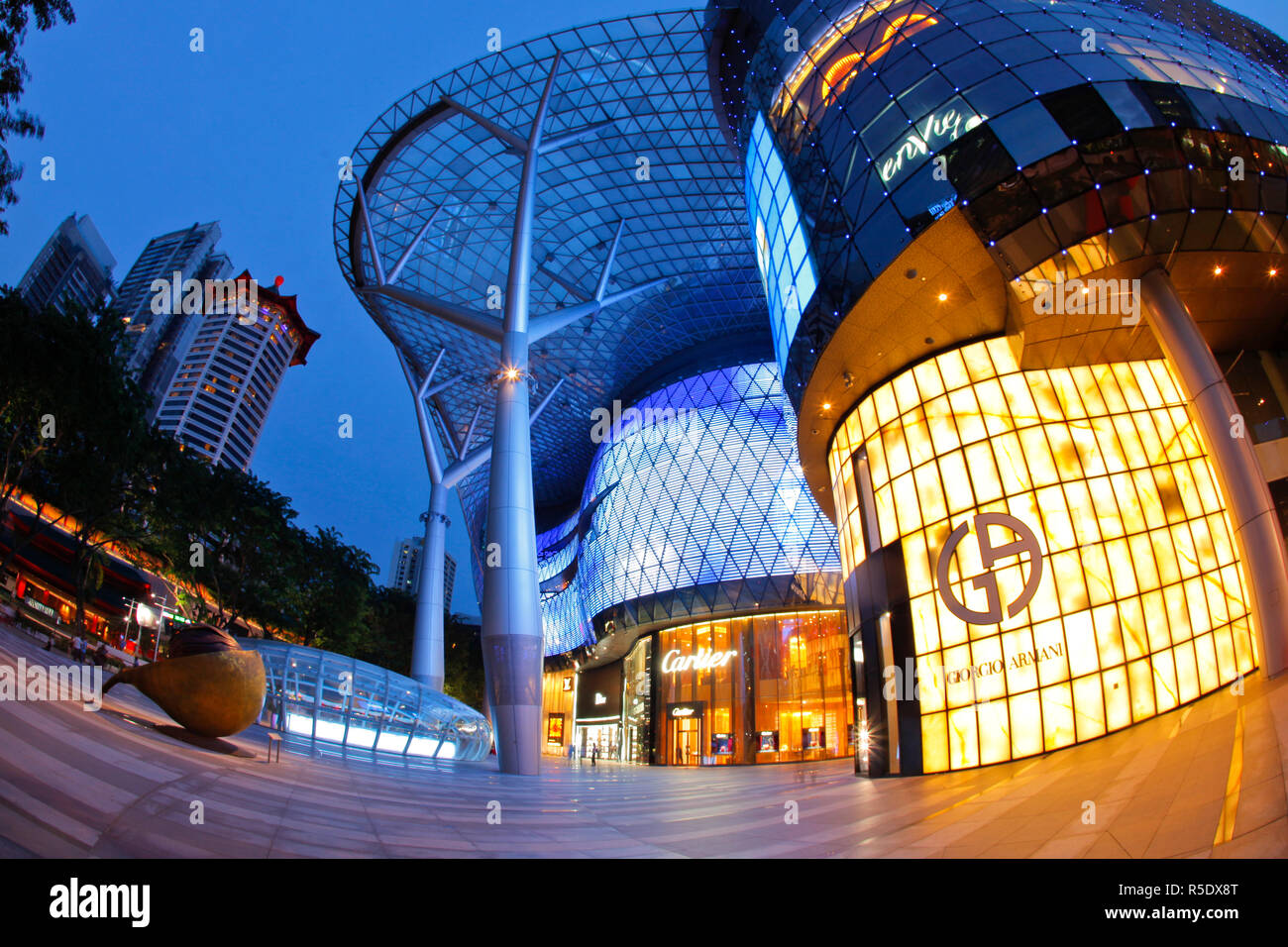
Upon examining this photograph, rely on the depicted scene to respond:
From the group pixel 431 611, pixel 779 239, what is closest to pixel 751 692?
pixel 431 611

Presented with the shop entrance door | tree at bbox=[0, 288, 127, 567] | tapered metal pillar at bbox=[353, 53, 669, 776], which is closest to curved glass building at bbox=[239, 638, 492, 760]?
tapered metal pillar at bbox=[353, 53, 669, 776]

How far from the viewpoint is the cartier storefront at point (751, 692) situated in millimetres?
37469

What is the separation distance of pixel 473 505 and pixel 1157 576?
6480cm

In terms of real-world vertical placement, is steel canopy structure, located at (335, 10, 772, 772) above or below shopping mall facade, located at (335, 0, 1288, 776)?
above

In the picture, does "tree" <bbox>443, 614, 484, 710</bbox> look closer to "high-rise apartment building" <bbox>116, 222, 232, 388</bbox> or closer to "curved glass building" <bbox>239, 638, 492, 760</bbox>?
"curved glass building" <bbox>239, 638, 492, 760</bbox>

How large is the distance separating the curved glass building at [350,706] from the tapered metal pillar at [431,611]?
9.25m

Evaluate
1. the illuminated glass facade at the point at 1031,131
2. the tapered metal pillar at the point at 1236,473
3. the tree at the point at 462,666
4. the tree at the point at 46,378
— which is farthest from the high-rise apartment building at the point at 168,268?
the tapered metal pillar at the point at 1236,473

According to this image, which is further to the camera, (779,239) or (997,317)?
(779,239)

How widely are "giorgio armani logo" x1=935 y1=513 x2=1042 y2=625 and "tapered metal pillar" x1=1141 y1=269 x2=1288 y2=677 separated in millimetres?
4879

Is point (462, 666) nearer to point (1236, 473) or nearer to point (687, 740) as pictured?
point (687, 740)

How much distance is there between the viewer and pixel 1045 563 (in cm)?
1797

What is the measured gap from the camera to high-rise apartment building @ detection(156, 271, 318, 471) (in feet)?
333

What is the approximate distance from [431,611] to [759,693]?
19.3 meters
